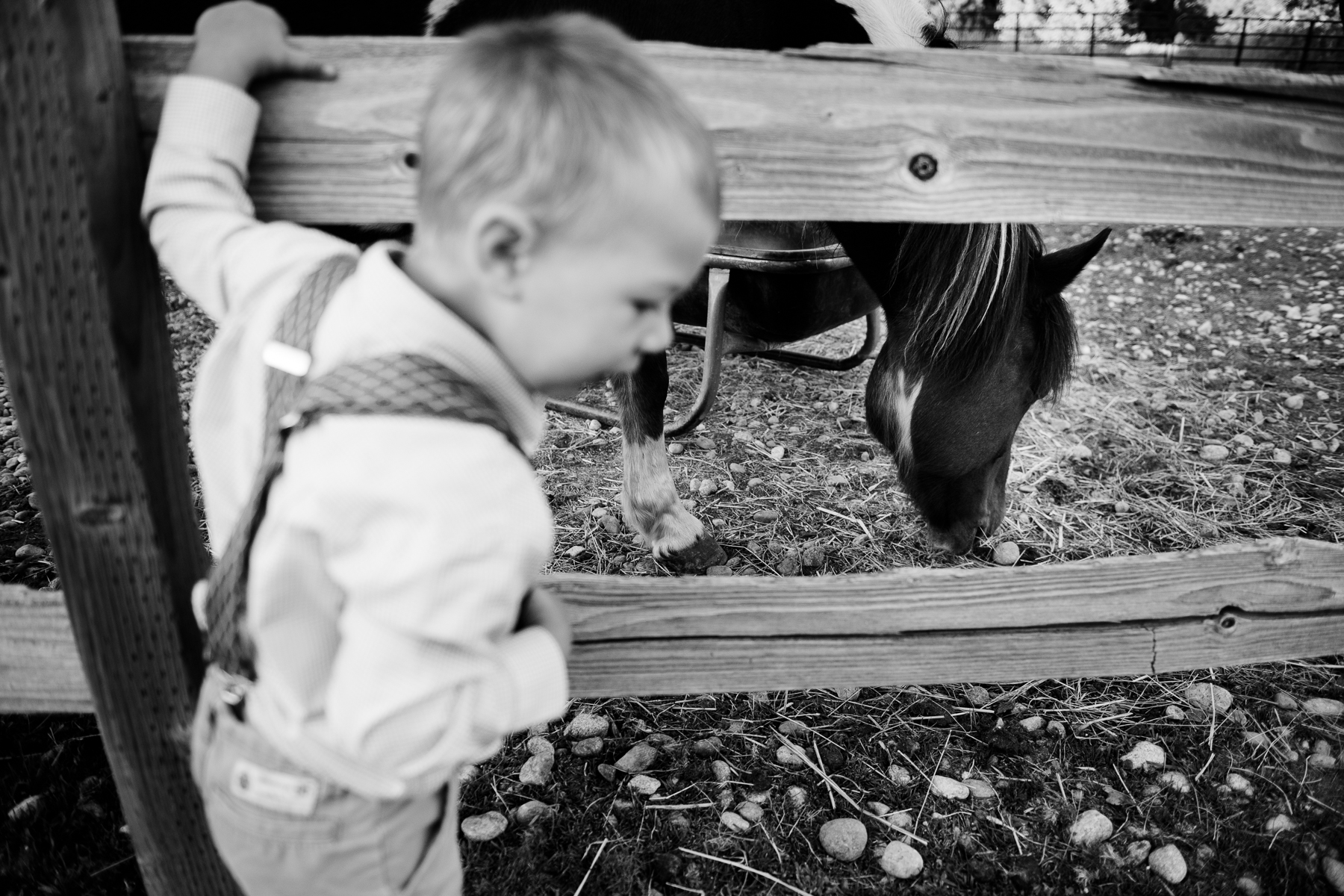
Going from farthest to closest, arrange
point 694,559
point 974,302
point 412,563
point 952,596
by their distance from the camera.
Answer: point 694,559
point 974,302
point 952,596
point 412,563

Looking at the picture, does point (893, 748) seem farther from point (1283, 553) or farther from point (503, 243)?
point (503, 243)

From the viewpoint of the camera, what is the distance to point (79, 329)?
1.00m

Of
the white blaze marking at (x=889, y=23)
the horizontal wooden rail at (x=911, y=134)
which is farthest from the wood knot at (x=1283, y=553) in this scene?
the white blaze marking at (x=889, y=23)

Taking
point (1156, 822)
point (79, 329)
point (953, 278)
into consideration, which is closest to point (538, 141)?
point (79, 329)

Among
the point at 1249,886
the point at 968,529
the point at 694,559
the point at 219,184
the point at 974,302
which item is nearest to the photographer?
the point at 219,184

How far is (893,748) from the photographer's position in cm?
205

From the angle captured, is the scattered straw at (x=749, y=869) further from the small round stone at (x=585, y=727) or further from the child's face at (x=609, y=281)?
the child's face at (x=609, y=281)

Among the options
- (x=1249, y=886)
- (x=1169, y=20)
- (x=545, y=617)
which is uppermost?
(x=1169, y=20)

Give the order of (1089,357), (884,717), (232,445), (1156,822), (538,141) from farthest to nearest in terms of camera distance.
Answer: (1089,357) < (884,717) < (1156,822) < (232,445) < (538,141)

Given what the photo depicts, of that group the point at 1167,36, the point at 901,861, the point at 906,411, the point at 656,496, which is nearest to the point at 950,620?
the point at 901,861

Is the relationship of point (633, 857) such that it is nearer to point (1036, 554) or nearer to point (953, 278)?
point (953, 278)

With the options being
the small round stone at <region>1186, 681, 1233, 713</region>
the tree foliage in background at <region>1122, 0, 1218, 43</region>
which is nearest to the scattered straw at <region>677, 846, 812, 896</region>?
the small round stone at <region>1186, 681, 1233, 713</region>

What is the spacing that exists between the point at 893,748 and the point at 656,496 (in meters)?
1.19

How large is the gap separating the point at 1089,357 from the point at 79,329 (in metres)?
4.45
